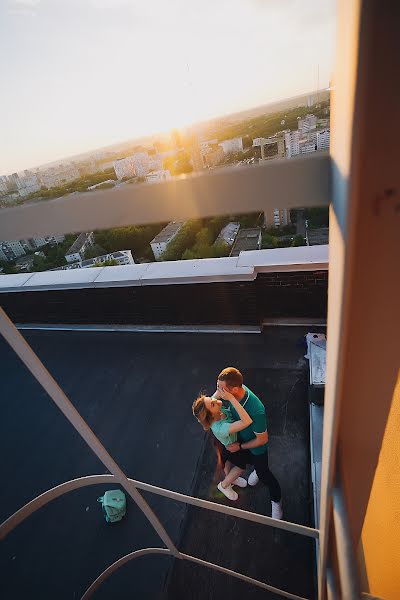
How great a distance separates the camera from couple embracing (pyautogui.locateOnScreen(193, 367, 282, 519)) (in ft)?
7.40

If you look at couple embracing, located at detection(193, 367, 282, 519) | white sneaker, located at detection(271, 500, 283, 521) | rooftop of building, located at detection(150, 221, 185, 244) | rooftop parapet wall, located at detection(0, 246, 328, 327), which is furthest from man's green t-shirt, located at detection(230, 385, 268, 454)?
rooftop of building, located at detection(150, 221, 185, 244)

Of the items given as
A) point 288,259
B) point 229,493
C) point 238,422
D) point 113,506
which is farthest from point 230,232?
point 238,422

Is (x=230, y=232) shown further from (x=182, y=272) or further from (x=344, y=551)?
(x=344, y=551)

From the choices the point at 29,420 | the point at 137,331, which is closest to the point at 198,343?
the point at 137,331

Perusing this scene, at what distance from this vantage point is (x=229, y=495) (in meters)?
2.79

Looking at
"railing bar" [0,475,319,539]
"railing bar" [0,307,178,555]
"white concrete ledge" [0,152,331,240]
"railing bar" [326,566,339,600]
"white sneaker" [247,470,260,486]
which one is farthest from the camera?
"white sneaker" [247,470,260,486]

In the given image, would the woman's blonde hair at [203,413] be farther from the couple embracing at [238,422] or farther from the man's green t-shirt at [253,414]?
the man's green t-shirt at [253,414]

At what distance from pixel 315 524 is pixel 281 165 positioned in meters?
2.89

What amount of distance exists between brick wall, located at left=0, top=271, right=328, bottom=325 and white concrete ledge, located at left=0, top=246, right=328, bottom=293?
95mm

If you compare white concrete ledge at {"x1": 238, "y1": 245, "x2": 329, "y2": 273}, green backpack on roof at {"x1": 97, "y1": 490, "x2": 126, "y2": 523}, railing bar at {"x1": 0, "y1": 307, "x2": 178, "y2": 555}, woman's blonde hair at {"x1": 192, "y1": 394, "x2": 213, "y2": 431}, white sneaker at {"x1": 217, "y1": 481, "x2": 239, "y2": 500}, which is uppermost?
railing bar at {"x1": 0, "y1": 307, "x2": 178, "y2": 555}

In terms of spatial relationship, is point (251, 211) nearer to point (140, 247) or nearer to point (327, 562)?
point (327, 562)

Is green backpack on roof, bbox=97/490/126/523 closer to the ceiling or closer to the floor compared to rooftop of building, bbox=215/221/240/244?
closer to the ceiling

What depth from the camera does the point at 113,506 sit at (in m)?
2.82

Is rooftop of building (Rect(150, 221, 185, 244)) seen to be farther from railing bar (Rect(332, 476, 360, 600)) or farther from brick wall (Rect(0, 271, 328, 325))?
railing bar (Rect(332, 476, 360, 600))
